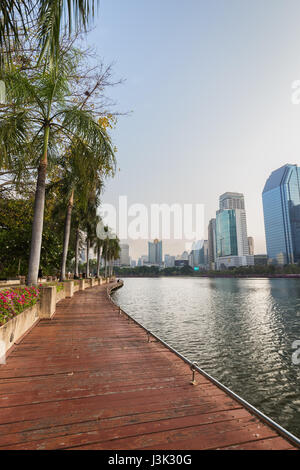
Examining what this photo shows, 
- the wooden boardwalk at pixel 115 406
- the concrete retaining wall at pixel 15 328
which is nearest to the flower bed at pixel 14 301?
the concrete retaining wall at pixel 15 328

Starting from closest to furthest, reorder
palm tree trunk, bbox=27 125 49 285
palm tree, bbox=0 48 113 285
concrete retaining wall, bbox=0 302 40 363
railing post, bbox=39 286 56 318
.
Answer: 1. concrete retaining wall, bbox=0 302 40 363
2. palm tree, bbox=0 48 113 285
3. palm tree trunk, bbox=27 125 49 285
4. railing post, bbox=39 286 56 318

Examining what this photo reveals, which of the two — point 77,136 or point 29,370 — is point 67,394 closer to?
point 29,370

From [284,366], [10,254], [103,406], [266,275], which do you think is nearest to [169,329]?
[284,366]

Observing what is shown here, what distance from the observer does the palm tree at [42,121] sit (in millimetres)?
9133

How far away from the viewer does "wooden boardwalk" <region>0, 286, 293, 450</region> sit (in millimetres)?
3221

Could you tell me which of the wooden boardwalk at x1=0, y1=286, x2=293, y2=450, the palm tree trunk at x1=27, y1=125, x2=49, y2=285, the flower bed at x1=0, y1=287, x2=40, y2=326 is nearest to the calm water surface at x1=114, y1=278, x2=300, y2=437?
the wooden boardwalk at x1=0, y1=286, x2=293, y2=450

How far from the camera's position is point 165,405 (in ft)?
13.7

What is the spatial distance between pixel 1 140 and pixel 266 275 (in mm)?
179381

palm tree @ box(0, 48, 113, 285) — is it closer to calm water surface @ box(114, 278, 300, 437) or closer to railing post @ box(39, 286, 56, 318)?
railing post @ box(39, 286, 56, 318)

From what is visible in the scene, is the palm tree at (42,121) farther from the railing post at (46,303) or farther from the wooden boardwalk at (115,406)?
the wooden boardwalk at (115,406)

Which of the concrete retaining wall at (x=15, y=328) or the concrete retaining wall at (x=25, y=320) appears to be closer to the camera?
the concrete retaining wall at (x=15, y=328)

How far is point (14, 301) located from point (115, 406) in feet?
18.4

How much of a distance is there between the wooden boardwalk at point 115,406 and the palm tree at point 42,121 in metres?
6.78

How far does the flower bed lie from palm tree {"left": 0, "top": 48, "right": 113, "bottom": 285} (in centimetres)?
181
